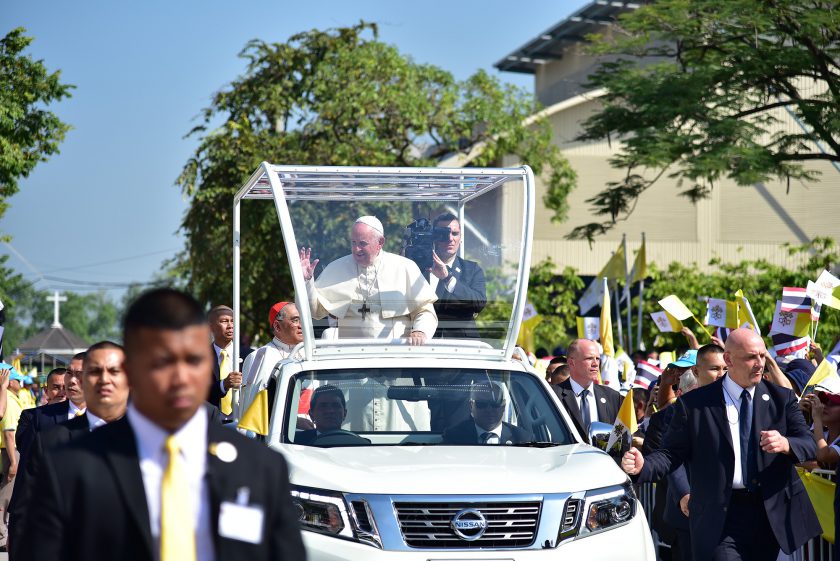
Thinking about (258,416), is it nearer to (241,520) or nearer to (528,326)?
(241,520)


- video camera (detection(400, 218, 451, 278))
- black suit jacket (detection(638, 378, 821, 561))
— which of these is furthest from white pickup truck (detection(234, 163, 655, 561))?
black suit jacket (detection(638, 378, 821, 561))

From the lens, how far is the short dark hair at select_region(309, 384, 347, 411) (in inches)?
304

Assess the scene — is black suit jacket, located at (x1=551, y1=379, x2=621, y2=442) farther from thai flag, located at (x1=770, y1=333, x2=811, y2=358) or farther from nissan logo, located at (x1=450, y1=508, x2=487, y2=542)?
nissan logo, located at (x1=450, y1=508, x2=487, y2=542)

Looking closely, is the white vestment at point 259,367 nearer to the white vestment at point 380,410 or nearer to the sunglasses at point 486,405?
the white vestment at point 380,410

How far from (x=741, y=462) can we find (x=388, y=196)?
3.55 metres

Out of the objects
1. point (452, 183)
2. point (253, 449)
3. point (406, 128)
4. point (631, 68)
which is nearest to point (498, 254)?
point (452, 183)

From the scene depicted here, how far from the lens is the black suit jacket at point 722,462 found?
727 centimetres

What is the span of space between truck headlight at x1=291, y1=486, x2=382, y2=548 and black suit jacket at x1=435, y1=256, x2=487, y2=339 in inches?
109

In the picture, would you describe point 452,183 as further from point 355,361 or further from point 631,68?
point 631,68

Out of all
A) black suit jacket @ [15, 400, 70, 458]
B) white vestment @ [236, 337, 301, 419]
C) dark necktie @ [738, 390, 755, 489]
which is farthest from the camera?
white vestment @ [236, 337, 301, 419]

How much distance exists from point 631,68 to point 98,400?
57.7 feet

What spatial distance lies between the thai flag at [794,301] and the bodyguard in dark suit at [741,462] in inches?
257

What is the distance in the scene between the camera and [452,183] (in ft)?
32.4

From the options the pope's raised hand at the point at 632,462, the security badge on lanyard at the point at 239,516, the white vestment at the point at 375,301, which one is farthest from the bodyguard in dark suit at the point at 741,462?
the security badge on lanyard at the point at 239,516
